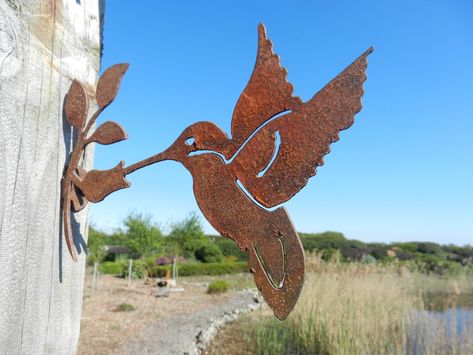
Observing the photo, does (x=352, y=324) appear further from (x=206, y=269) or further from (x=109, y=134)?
(x=206, y=269)

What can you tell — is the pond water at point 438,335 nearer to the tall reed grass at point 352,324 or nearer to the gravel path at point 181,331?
the tall reed grass at point 352,324

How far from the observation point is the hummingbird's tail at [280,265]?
0.83 metres

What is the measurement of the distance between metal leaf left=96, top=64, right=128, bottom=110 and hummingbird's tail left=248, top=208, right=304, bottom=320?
0.56 metres

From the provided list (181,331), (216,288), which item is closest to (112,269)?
(216,288)

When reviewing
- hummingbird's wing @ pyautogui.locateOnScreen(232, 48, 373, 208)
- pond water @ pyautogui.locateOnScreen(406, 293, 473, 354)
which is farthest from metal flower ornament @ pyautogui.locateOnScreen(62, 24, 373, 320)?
pond water @ pyautogui.locateOnScreen(406, 293, 473, 354)

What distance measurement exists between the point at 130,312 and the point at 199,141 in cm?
686

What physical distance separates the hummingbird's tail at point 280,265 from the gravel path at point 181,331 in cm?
410

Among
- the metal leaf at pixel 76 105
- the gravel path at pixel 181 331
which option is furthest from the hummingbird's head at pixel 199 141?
the gravel path at pixel 181 331

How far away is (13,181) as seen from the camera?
35.7 inches

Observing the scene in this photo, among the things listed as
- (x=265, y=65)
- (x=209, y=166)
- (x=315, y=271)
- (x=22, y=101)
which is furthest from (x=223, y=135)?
(x=315, y=271)

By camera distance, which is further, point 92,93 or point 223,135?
point 92,93

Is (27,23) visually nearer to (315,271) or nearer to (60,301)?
(60,301)

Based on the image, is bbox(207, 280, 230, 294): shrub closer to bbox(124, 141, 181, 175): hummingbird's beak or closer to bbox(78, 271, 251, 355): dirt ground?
bbox(78, 271, 251, 355): dirt ground

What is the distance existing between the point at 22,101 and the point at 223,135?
0.52 meters
